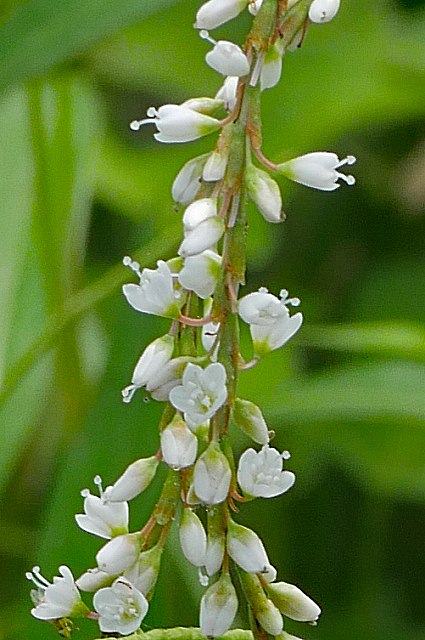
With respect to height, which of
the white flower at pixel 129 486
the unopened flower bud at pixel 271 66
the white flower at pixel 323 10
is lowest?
the white flower at pixel 129 486

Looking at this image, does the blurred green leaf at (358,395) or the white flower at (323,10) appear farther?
the blurred green leaf at (358,395)

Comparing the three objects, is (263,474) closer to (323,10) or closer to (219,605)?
(219,605)

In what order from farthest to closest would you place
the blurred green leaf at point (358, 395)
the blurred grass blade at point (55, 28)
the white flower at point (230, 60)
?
the blurred green leaf at point (358, 395)
the blurred grass blade at point (55, 28)
the white flower at point (230, 60)

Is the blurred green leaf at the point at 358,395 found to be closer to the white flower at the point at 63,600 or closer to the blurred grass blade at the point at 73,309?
the blurred grass blade at the point at 73,309

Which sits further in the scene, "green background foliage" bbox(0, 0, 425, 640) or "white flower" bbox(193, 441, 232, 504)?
"green background foliage" bbox(0, 0, 425, 640)

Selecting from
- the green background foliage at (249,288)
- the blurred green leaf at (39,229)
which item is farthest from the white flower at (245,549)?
the blurred green leaf at (39,229)

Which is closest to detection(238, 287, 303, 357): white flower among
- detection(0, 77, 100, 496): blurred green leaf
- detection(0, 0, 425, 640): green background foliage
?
detection(0, 0, 425, 640): green background foliage

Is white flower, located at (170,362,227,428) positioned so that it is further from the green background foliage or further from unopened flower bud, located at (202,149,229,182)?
the green background foliage
